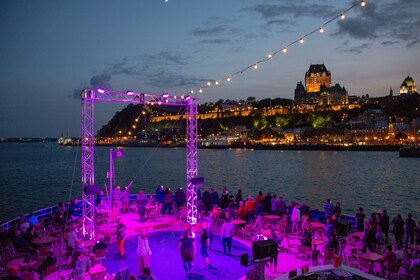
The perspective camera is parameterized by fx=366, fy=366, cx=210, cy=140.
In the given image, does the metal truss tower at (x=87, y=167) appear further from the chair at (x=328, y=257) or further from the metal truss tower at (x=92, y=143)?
the chair at (x=328, y=257)

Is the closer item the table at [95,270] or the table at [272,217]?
the table at [95,270]

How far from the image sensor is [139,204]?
14234 mm

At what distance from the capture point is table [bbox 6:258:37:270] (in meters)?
8.21

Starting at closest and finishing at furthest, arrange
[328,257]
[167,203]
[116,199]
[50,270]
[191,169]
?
[50,270] < [328,257] < [191,169] < [167,203] < [116,199]

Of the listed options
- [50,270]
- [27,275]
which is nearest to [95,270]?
[50,270]

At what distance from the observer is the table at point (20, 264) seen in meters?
8.21

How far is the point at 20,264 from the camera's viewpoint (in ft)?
27.3

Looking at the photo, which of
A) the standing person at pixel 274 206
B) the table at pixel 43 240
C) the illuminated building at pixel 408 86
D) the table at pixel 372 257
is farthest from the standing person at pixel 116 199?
the illuminated building at pixel 408 86

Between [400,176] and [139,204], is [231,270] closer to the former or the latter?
[139,204]

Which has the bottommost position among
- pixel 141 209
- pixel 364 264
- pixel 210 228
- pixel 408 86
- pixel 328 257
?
pixel 364 264

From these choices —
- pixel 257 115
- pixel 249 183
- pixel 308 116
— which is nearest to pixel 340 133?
pixel 308 116

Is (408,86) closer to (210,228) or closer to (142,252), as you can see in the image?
(210,228)

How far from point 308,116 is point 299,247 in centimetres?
16283

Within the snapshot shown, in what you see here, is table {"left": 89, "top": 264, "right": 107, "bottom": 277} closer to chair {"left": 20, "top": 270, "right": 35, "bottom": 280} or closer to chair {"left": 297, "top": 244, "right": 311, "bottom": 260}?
chair {"left": 20, "top": 270, "right": 35, "bottom": 280}
